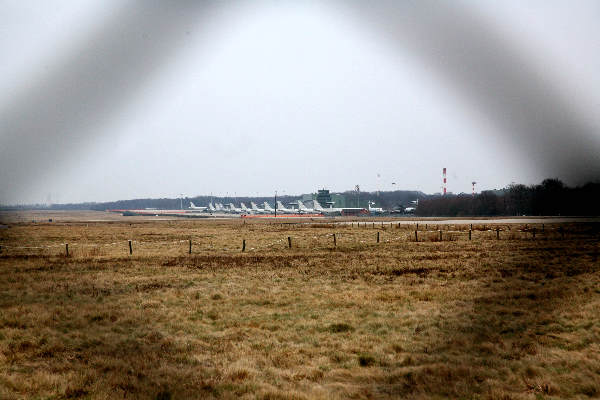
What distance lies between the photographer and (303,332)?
10172 mm

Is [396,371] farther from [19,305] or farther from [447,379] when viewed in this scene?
[19,305]

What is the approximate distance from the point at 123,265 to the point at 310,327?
51.5ft

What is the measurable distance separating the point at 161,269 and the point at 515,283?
15.9 meters

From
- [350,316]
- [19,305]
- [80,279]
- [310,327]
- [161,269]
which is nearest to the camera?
[310,327]

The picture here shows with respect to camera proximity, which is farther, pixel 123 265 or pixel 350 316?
pixel 123 265

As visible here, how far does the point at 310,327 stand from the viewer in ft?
34.7

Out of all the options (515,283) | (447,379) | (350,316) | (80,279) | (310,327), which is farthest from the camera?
(80,279)

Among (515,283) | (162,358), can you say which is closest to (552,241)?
(515,283)

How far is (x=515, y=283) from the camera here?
16.1 metres

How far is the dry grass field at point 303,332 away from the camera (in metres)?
6.82

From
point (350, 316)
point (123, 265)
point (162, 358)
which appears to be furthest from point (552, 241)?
point (162, 358)

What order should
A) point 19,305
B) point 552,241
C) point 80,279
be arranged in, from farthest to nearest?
point 552,241 < point 80,279 < point 19,305

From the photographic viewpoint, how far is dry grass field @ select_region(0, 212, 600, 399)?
6.82 metres

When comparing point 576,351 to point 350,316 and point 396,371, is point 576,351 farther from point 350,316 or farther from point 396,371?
point 350,316
